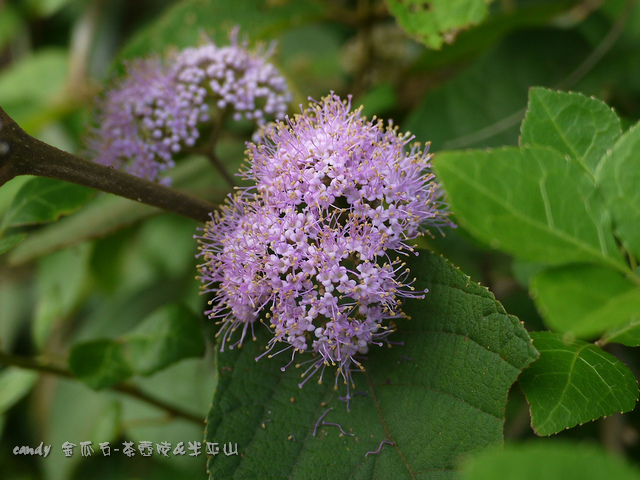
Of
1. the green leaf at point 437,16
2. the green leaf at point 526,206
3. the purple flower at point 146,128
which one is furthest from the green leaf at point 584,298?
the purple flower at point 146,128

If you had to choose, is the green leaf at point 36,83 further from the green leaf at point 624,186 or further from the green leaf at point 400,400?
the green leaf at point 624,186

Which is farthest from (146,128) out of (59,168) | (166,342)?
(166,342)

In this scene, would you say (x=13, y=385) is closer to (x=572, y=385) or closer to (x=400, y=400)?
(x=400, y=400)

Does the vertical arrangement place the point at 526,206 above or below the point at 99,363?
above

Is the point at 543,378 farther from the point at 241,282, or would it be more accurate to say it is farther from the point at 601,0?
the point at 601,0

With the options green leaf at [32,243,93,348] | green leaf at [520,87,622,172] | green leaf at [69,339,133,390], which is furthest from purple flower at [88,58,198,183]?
A: green leaf at [520,87,622,172]

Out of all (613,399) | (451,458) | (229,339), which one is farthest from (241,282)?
(613,399)
